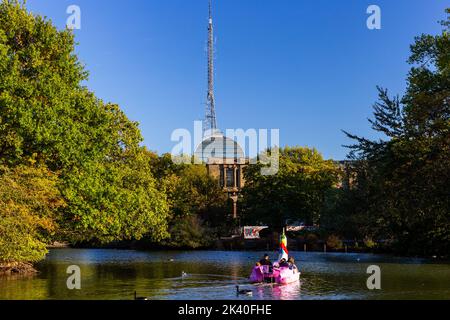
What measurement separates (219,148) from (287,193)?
57.7 m

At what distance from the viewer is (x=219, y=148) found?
6506 inches

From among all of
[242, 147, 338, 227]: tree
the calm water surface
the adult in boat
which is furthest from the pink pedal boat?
[242, 147, 338, 227]: tree

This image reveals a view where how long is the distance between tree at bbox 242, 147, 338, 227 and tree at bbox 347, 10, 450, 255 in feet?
119

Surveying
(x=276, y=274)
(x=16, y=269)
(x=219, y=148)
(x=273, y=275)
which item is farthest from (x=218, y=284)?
(x=219, y=148)

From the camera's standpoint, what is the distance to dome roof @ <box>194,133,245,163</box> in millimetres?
163750

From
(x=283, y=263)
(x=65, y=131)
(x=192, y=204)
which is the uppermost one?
(x=65, y=131)

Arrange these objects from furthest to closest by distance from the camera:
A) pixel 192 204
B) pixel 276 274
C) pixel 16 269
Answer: pixel 192 204
pixel 16 269
pixel 276 274

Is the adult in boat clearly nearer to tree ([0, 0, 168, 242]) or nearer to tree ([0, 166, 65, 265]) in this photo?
tree ([0, 0, 168, 242])

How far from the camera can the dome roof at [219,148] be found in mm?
163750

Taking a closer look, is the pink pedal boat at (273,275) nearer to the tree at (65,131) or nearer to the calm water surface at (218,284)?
the calm water surface at (218,284)

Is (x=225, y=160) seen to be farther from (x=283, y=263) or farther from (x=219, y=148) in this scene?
(x=283, y=263)
